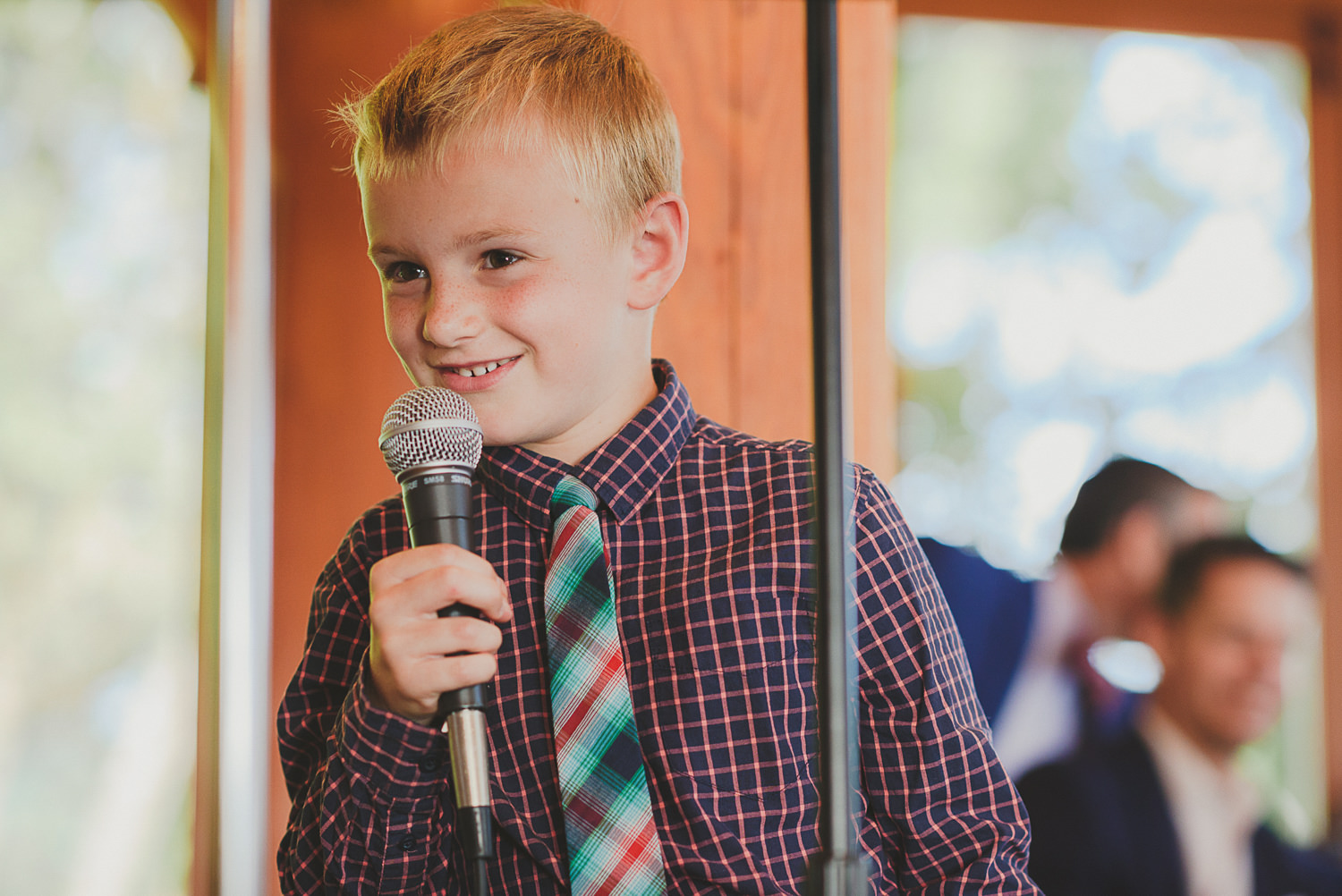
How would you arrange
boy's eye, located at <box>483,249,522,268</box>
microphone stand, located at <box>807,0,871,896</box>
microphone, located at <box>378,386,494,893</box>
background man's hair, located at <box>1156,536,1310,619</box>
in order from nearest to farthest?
1. microphone stand, located at <box>807,0,871,896</box>
2. microphone, located at <box>378,386,494,893</box>
3. boy's eye, located at <box>483,249,522,268</box>
4. background man's hair, located at <box>1156,536,1310,619</box>

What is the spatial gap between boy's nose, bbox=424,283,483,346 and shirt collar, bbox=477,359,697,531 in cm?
9

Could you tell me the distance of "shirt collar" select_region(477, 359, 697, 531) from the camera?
1.79 ft

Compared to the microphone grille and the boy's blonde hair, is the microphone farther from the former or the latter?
the boy's blonde hair

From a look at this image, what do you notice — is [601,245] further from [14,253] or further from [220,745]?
[14,253]

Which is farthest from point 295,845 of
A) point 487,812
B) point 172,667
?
point 172,667

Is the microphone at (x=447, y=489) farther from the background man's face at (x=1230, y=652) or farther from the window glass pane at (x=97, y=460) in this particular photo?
the background man's face at (x=1230, y=652)

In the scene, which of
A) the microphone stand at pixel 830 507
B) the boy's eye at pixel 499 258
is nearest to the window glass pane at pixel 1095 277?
the boy's eye at pixel 499 258

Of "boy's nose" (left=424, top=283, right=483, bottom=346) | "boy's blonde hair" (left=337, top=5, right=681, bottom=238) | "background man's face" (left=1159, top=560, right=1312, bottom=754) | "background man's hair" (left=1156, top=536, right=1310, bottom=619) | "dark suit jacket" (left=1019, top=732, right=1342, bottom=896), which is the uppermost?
"boy's blonde hair" (left=337, top=5, right=681, bottom=238)

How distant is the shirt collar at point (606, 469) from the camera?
547 millimetres

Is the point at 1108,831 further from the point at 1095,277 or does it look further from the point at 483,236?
the point at 1095,277

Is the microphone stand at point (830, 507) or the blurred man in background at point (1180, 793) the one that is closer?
the microphone stand at point (830, 507)

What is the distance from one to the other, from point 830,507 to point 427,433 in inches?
8.9

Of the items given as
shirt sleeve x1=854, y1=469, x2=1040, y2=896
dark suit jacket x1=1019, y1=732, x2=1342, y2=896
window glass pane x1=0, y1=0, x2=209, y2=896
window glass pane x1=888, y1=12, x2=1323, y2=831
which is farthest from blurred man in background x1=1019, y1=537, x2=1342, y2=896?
window glass pane x1=0, y1=0, x2=209, y2=896

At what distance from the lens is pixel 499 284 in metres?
0.51
